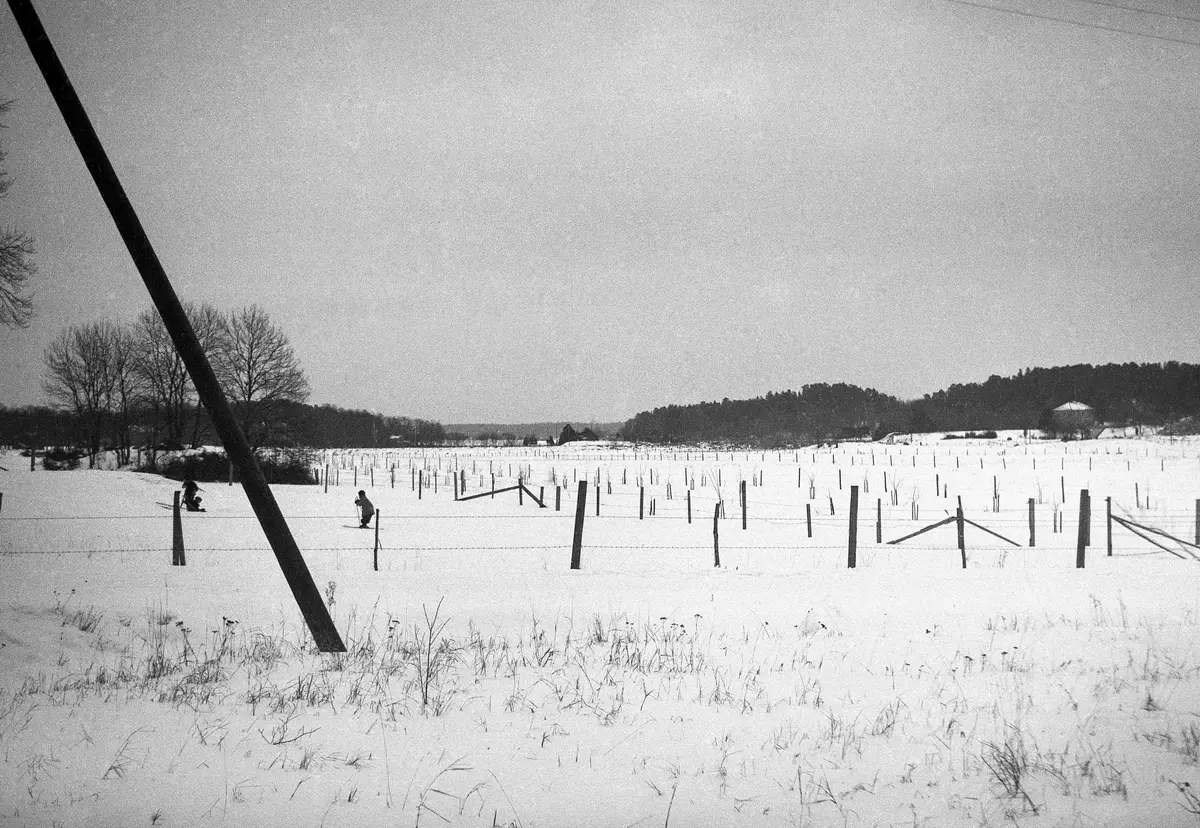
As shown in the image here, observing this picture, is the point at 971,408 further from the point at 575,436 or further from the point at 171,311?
the point at 171,311

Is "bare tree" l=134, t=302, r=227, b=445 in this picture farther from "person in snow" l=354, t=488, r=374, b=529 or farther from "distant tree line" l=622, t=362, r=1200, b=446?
"distant tree line" l=622, t=362, r=1200, b=446

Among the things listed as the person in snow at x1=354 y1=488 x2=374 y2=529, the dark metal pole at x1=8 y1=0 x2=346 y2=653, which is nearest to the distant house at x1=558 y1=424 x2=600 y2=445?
the person in snow at x1=354 y1=488 x2=374 y2=529

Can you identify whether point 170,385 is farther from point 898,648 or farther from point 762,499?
point 898,648

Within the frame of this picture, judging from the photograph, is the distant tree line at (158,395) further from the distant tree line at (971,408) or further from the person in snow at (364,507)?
the distant tree line at (971,408)

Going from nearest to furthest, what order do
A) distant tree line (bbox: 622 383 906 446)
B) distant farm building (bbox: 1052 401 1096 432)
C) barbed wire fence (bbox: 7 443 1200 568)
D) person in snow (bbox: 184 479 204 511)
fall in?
1. barbed wire fence (bbox: 7 443 1200 568)
2. person in snow (bbox: 184 479 204 511)
3. distant farm building (bbox: 1052 401 1096 432)
4. distant tree line (bbox: 622 383 906 446)

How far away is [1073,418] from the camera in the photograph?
117 meters

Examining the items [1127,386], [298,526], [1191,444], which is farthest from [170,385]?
[1127,386]

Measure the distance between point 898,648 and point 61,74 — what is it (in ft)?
35.0

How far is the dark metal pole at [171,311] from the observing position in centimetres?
711

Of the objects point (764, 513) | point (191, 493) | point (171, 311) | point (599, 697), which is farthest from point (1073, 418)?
point (171, 311)

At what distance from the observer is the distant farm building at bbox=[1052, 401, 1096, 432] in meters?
108

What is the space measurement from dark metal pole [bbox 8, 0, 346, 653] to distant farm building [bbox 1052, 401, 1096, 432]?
4611 inches

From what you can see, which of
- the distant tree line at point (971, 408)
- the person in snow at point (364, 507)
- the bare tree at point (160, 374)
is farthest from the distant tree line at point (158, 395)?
the distant tree line at point (971, 408)

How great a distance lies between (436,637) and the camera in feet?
29.6
